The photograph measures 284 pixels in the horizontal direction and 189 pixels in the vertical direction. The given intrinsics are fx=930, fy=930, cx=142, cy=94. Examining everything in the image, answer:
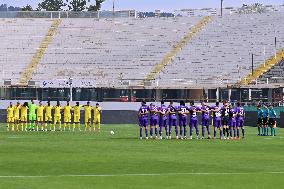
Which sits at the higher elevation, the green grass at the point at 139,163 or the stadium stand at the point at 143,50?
the stadium stand at the point at 143,50

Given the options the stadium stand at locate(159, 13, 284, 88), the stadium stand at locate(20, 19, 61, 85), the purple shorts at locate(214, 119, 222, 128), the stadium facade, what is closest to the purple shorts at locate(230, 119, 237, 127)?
the purple shorts at locate(214, 119, 222, 128)

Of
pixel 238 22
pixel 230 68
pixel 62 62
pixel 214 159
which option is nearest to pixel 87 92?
pixel 62 62

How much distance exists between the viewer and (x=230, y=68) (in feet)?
289

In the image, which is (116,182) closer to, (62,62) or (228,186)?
(228,186)

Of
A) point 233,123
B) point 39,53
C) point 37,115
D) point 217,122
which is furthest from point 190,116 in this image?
point 39,53

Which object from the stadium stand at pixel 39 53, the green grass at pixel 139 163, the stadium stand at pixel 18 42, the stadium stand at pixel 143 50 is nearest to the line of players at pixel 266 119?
the green grass at pixel 139 163

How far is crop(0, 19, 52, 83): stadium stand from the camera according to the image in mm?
91500

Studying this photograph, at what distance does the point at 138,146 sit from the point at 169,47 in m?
53.2

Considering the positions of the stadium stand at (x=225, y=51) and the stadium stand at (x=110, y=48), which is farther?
the stadium stand at (x=110, y=48)

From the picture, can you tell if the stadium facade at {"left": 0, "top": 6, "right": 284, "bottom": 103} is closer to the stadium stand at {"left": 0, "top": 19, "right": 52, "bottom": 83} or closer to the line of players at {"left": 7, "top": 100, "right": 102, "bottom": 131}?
the stadium stand at {"left": 0, "top": 19, "right": 52, "bottom": 83}

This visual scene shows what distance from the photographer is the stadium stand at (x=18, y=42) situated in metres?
91.5

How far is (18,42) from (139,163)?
6806 centimetres

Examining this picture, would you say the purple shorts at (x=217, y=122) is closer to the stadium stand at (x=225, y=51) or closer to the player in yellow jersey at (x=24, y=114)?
the player in yellow jersey at (x=24, y=114)

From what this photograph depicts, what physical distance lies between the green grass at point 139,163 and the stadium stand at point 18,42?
149ft
